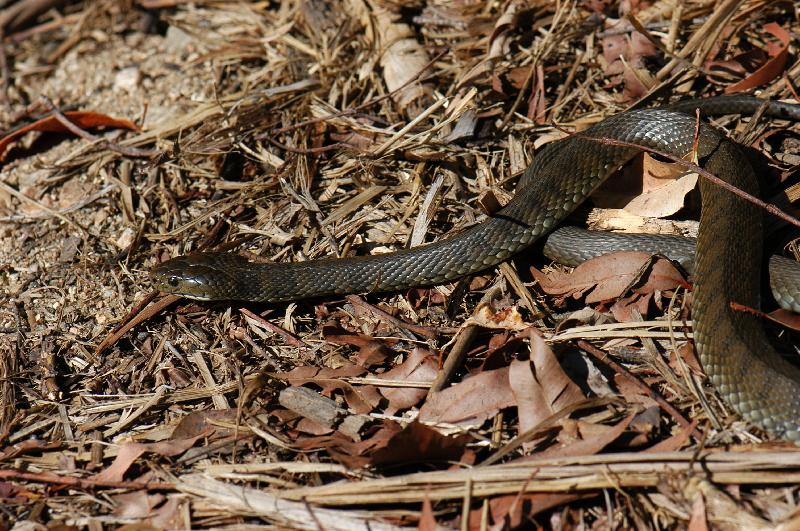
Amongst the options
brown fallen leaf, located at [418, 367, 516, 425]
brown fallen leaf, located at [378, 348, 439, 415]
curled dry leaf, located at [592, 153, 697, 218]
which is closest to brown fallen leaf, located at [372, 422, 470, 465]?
brown fallen leaf, located at [418, 367, 516, 425]

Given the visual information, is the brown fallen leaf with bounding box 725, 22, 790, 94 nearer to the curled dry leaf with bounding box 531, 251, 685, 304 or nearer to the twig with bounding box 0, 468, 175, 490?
the curled dry leaf with bounding box 531, 251, 685, 304

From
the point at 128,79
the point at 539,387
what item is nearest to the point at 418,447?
the point at 539,387

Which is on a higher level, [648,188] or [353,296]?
[648,188]

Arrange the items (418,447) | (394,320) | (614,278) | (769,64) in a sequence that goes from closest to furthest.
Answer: (418,447)
(614,278)
(394,320)
(769,64)

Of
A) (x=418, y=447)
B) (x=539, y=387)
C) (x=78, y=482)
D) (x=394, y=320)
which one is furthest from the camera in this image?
(x=394, y=320)

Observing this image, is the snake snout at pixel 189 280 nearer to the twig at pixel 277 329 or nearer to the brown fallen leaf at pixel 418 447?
the twig at pixel 277 329

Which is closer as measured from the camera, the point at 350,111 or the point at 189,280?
the point at 189,280

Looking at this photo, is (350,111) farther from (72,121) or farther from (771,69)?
(771,69)
